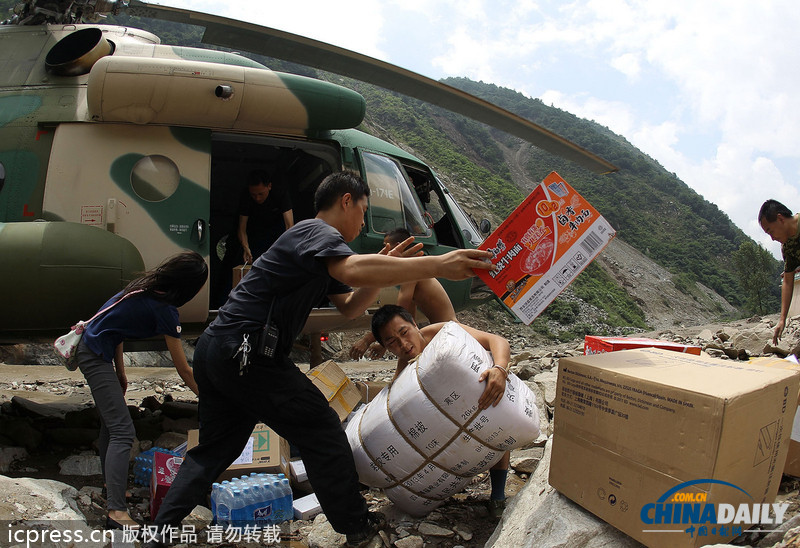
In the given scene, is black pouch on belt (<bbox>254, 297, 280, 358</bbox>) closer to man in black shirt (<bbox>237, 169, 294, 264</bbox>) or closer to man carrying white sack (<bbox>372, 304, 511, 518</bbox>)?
man carrying white sack (<bbox>372, 304, 511, 518</bbox>)

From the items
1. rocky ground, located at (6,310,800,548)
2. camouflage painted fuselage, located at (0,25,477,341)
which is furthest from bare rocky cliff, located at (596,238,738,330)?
camouflage painted fuselage, located at (0,25,477,341)

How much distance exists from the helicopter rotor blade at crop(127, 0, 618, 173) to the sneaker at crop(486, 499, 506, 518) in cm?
287

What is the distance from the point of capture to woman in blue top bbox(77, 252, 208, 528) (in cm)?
305

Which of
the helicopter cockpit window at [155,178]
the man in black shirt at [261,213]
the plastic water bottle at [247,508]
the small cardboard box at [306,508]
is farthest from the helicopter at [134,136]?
the plastic water bottle at [247,508]

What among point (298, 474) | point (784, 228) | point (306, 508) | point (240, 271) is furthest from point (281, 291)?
point (784, 228)

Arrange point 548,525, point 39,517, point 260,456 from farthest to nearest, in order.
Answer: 1. point 260,456
2. point 39,517
3. point 548,525

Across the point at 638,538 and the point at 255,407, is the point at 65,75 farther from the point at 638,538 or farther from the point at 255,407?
the point at 638,538

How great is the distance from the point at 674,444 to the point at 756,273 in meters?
32.6

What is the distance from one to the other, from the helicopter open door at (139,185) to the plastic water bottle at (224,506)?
1.58 metres

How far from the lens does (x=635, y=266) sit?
121 ft

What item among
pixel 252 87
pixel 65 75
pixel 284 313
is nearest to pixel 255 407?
pixel 284 313

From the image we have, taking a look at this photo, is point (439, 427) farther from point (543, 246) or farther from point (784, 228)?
point (784, 228)

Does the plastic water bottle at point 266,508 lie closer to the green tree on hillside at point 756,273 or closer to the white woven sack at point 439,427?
the white woven sack at point 439,427

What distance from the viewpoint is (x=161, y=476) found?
329cm
